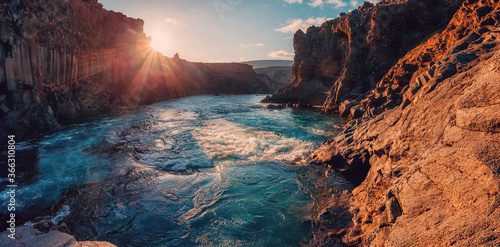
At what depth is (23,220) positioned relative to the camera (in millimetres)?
6211

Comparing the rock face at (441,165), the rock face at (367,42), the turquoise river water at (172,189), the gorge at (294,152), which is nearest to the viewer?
the rock face at (441,165)

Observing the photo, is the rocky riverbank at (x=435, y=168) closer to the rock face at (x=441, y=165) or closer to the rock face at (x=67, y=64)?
the rock face at (x=441, y=165)

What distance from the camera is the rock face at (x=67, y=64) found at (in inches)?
562

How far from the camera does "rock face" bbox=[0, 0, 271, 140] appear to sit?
14.3 m

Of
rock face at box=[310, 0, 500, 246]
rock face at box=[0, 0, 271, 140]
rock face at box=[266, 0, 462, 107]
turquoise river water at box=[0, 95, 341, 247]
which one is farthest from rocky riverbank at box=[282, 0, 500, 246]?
rock face at box=[266, 0, 462, 107]

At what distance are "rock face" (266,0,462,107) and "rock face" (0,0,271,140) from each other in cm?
2663

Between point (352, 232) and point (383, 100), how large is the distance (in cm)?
1443

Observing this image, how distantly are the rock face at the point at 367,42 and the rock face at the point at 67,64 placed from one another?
26.6 m

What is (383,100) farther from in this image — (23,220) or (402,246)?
(23,220)

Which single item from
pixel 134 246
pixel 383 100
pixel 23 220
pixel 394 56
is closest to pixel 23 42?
pixel 23 220

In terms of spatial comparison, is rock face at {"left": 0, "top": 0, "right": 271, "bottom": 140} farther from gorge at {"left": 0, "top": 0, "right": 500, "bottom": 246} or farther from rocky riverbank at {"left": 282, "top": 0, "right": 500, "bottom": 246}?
rocky riverbank at {"left": 282, "top": 0, "right": 500, "bottom": 246}

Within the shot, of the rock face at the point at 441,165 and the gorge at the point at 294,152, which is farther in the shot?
the gorge at the point at 294,152

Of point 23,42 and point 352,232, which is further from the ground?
point 23,42

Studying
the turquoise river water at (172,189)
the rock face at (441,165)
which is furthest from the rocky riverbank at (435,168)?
the turquoise river water at (172,189)
